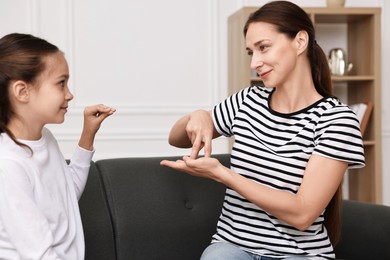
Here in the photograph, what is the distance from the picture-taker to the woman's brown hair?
1929mm

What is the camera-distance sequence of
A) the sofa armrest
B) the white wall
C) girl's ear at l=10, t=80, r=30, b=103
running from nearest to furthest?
girl's ear at l=10, t=80, r=30, b=103 → the sofa armrest → the white wall

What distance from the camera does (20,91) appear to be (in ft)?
5.72

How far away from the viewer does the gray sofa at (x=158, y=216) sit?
2.10 meters

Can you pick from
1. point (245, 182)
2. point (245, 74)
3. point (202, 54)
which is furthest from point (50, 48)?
point (202, 54)

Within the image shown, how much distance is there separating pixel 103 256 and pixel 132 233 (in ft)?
0.39

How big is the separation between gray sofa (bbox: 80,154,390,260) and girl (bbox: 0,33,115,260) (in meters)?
0.28

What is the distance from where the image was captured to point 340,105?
75.4 inches

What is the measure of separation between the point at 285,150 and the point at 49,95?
0.67 meters

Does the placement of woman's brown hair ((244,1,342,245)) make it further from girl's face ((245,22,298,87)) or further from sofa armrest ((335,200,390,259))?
sofa armrest ((335,200,390,259))

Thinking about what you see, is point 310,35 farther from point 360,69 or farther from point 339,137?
point 360,69

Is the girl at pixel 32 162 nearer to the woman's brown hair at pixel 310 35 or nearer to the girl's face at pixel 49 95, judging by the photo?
the girl's face at pixel 49 95

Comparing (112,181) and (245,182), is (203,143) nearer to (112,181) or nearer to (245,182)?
(245,182)

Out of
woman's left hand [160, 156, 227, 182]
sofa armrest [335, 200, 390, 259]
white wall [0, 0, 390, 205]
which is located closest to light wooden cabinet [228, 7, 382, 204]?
white wall [0, 0, 390, 205]

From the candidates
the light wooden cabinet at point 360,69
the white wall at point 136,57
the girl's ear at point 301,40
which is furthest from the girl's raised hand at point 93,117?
the white wall at point 136,57
